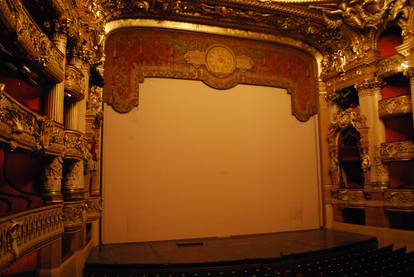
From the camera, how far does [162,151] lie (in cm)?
921

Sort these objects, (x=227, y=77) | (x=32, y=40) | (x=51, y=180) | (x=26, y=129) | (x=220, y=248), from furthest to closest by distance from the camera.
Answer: (x=227, y=77), (x=220, y=248), (x=51, y=180), (x=32, y=40), (x=26, y=129)

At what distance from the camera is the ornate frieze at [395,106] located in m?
8.78

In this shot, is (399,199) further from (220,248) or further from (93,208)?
(93,208)

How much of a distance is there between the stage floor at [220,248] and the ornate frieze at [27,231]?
1990 millimetres

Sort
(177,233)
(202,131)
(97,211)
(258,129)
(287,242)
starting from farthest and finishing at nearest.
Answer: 1. (258,129)
2. (202,131)
3. (177,233)
4. (287,242)
5. (97,211)

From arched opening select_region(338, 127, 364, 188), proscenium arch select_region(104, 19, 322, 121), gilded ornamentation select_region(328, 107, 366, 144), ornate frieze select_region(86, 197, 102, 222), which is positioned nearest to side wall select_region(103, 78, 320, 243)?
proscenium arch select_region(104, 19, 322, 121)

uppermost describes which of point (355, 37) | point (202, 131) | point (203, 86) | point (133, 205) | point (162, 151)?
point (355, 37)

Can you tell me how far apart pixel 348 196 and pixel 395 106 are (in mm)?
2984

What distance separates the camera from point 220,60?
33.3ft

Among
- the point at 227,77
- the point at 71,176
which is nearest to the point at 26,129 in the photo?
the point at 71,176

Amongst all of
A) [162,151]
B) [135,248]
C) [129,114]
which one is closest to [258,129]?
[162,151]

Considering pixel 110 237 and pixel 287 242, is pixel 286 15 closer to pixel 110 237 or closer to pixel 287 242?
pixel 287 242

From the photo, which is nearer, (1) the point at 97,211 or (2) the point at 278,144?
(1) the point at 97,211

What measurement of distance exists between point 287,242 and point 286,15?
Result: 6.61m
